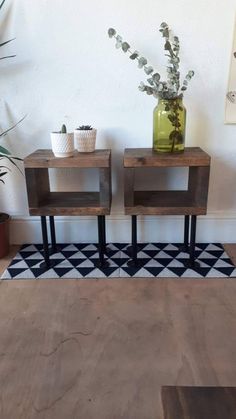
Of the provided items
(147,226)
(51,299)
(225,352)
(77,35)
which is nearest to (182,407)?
(225,352)

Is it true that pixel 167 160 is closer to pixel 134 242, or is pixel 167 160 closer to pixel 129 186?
pixel 129 186

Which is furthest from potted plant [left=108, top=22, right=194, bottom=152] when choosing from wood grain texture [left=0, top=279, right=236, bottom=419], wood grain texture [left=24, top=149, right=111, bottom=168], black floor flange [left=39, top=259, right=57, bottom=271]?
black floor flange [left=39, top=259, right=57, bottom=271]

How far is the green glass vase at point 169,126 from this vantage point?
1.74 meters

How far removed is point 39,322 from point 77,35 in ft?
5.07

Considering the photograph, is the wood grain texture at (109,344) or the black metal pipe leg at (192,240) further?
the black metal pipe leg at (192,240)

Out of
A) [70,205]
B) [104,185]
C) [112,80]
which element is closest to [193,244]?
[104,185]

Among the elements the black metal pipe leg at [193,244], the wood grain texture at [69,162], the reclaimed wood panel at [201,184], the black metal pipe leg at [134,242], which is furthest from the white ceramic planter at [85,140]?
the black metal pipe leg at [193,244]

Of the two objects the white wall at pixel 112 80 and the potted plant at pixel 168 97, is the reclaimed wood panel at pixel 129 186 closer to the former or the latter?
the potted plant at pixel 168 97

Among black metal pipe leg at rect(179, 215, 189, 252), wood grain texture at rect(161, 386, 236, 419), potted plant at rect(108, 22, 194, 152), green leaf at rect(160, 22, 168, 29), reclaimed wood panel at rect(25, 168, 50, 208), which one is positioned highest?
green leaf at rect(160, 22, 168, 29)

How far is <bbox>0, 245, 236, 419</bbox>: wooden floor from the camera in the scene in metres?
1.09

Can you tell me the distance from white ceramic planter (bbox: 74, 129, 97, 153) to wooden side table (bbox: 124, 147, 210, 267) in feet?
0.65

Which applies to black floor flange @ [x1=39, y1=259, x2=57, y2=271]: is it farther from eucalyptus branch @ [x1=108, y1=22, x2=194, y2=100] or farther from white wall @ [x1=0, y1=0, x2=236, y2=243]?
eucalyptus branch @ [x1=108, y1=22, x2=194, y2=100]

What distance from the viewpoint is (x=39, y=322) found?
4.83 feet

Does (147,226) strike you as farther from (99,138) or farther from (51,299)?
(51,299)
